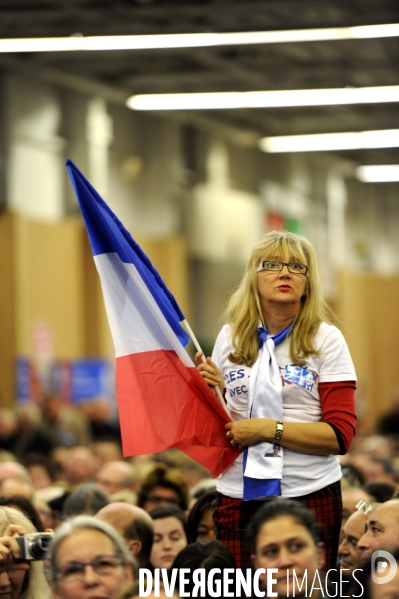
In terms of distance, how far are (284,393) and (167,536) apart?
178cm

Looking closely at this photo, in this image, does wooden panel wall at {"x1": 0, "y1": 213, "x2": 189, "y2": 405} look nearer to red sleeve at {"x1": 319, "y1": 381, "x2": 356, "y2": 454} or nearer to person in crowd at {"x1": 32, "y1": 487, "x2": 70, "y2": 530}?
person in crowd at {"x1": 32, "y1": 487, "x2": 70, "y2": 530}

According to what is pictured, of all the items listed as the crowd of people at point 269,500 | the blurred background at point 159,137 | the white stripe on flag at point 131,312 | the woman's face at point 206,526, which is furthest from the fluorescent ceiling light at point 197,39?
the crowd of people at point 269,500

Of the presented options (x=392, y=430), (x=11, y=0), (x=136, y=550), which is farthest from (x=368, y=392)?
(x=136, y=550)

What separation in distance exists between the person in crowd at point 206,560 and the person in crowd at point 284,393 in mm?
83

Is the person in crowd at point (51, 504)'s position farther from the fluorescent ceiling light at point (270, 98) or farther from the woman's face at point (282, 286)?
the fluorescent ceiling light at point (270, 98)

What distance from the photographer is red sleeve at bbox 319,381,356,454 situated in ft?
12.3

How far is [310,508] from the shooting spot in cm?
373

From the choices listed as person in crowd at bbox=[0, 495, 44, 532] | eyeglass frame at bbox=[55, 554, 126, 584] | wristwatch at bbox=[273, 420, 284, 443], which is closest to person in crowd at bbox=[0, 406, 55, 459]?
person in crowd at bbox=[0, 495, 44, 532]

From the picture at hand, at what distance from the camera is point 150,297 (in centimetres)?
424

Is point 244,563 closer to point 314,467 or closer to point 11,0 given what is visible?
point 314,467

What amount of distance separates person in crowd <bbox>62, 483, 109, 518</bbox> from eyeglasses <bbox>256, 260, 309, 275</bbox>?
2.31m

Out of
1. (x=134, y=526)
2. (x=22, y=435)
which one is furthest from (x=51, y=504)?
(x=22, y=435)

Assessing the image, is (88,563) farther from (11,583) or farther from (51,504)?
(51,504)

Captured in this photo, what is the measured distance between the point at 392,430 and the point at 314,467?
539 inches
